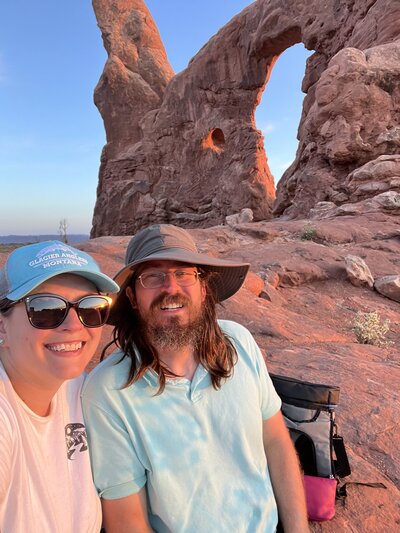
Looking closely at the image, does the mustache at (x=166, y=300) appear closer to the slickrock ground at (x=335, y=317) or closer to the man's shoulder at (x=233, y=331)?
the man's shoulder at (x=233, y=331)

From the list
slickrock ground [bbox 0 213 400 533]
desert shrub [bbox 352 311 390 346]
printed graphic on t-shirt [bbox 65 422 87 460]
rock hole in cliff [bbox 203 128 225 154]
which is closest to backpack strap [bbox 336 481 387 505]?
slickrock ground [bbox 0 213 400 533]

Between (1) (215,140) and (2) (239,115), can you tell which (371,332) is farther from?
(1) (215,140)

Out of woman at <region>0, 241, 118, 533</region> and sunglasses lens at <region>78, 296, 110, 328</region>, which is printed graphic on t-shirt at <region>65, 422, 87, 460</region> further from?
sunglasses lens at <region>78, 296, 110, 328</region>

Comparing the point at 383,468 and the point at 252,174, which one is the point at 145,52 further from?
the point at 383,468

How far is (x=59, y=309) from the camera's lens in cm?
134

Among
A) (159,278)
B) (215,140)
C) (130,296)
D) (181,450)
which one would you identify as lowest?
(181,450)

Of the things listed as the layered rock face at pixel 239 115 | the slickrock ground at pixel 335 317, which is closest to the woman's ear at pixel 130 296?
the slickrock ground at pixel 335 317

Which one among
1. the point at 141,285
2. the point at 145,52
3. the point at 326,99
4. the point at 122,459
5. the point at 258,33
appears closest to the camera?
the point at 122,459

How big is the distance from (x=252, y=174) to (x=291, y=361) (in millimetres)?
20159

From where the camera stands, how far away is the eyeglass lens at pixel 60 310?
1287 millimetres

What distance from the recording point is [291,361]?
3.69 meters

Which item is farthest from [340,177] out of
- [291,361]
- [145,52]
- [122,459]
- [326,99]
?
[145,52]

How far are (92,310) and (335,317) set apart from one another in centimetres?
541

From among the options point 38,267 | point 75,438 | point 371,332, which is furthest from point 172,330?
point 371,332
